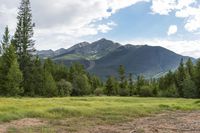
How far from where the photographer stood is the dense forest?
2943 inches

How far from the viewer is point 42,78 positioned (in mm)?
90562

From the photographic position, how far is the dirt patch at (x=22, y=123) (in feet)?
77.6

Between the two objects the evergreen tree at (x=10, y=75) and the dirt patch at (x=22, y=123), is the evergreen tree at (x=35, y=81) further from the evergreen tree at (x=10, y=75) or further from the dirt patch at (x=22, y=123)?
the dirt patch at (x=22, y=123)

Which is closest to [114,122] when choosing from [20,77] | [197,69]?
[20,77]

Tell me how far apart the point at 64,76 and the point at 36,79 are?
49.8 metres

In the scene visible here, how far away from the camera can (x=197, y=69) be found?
113688mm

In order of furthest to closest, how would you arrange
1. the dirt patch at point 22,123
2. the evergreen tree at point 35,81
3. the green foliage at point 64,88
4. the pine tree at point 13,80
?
1. the green foliage at point 64,88
2. the evergreen tree at point 35,81
3. the pine tree at point 13,80
4. the dirt patch at point 22,123

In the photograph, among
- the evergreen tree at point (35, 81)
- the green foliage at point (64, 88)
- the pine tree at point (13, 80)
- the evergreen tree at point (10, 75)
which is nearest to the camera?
the pine tree at point (13, 80)

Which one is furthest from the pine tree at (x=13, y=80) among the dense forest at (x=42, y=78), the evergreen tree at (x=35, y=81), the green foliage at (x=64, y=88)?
the green foliage at (x=64, y=88)

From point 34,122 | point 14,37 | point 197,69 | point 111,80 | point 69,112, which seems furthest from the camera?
point 111,80

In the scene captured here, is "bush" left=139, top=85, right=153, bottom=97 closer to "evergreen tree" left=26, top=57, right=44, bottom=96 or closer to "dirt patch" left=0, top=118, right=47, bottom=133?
"evergreen tree" left=26, top=57, right=44, bottom=96

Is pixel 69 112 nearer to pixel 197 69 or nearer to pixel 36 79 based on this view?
pixel 36 79

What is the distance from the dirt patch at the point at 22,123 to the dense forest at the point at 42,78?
45083 millimetres

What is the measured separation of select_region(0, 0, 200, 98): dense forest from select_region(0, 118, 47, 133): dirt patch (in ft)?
148
